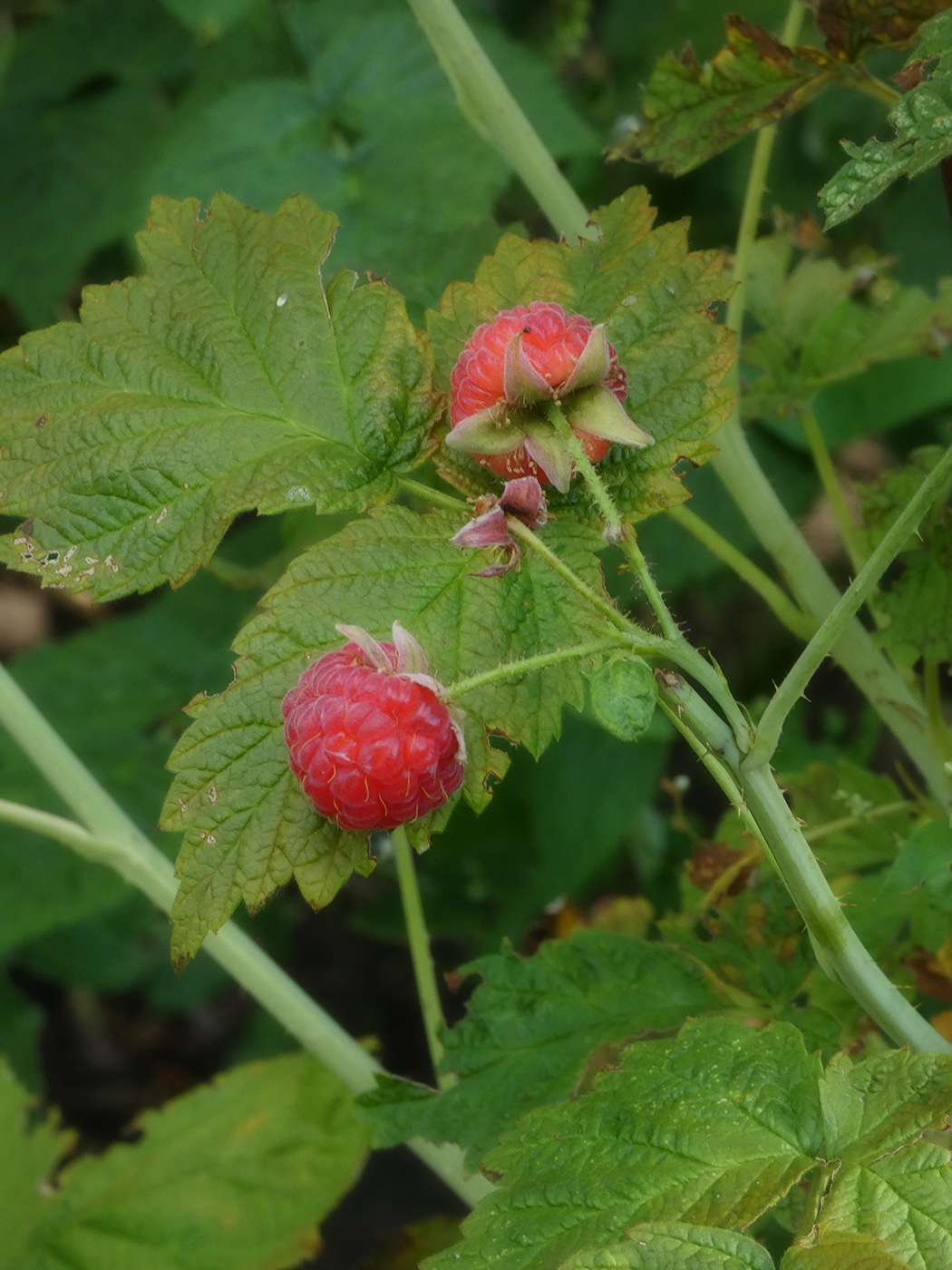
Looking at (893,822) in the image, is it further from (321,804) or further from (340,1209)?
(340,1209)

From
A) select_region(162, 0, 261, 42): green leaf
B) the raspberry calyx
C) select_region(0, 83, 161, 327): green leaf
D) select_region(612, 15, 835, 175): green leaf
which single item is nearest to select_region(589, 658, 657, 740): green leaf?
the raspberry calyx

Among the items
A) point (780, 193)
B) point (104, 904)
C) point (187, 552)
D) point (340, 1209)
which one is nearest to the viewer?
point (187, 552)

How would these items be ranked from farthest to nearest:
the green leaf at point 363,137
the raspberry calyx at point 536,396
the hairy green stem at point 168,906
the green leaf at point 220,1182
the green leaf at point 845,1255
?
the green leaf at point 363,137 → the green leaf at point 220,1182 → the hairy green stem at point 168,906 → the raspberry calyx at point 536,396 → the green leaf at point 845,1255

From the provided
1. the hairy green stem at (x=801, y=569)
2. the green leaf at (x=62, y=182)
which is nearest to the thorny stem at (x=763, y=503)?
the hairy green stem at (x=801, y=569)

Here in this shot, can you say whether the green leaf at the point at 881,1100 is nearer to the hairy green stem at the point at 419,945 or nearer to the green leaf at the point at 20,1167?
the hairy green stem at the point at 419,945

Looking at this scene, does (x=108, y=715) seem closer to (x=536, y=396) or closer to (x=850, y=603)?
(x=536, y=396)

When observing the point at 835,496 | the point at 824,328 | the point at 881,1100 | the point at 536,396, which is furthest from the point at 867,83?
the point at 881,1100

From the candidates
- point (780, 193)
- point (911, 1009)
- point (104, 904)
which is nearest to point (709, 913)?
point (911, 1009)
